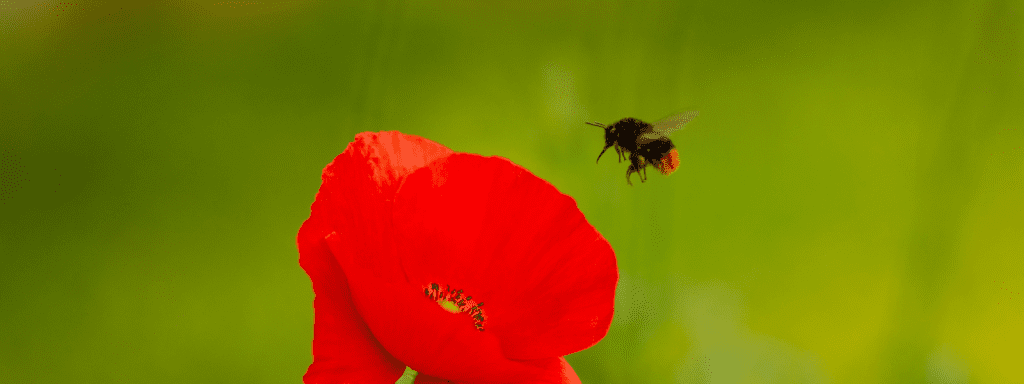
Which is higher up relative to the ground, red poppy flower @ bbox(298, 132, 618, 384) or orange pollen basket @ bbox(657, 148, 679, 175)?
red poppy flower @ bbox(298, 132, 618, 384)

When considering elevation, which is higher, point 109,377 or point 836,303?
point 109,377

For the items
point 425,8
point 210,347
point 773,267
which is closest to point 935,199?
point 773,267

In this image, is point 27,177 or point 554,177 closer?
point 27,177

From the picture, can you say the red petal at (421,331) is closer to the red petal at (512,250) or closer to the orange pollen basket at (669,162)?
the red petal at (512,250)

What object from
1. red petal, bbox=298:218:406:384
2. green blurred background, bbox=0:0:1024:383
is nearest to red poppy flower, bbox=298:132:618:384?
red petal, bbox=298:218:406:384

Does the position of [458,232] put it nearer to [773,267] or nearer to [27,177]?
[27,177]

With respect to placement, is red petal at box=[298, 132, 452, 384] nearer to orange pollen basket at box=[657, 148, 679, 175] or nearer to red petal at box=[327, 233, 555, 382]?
red petal at box=[327, 233, 555, 382]
